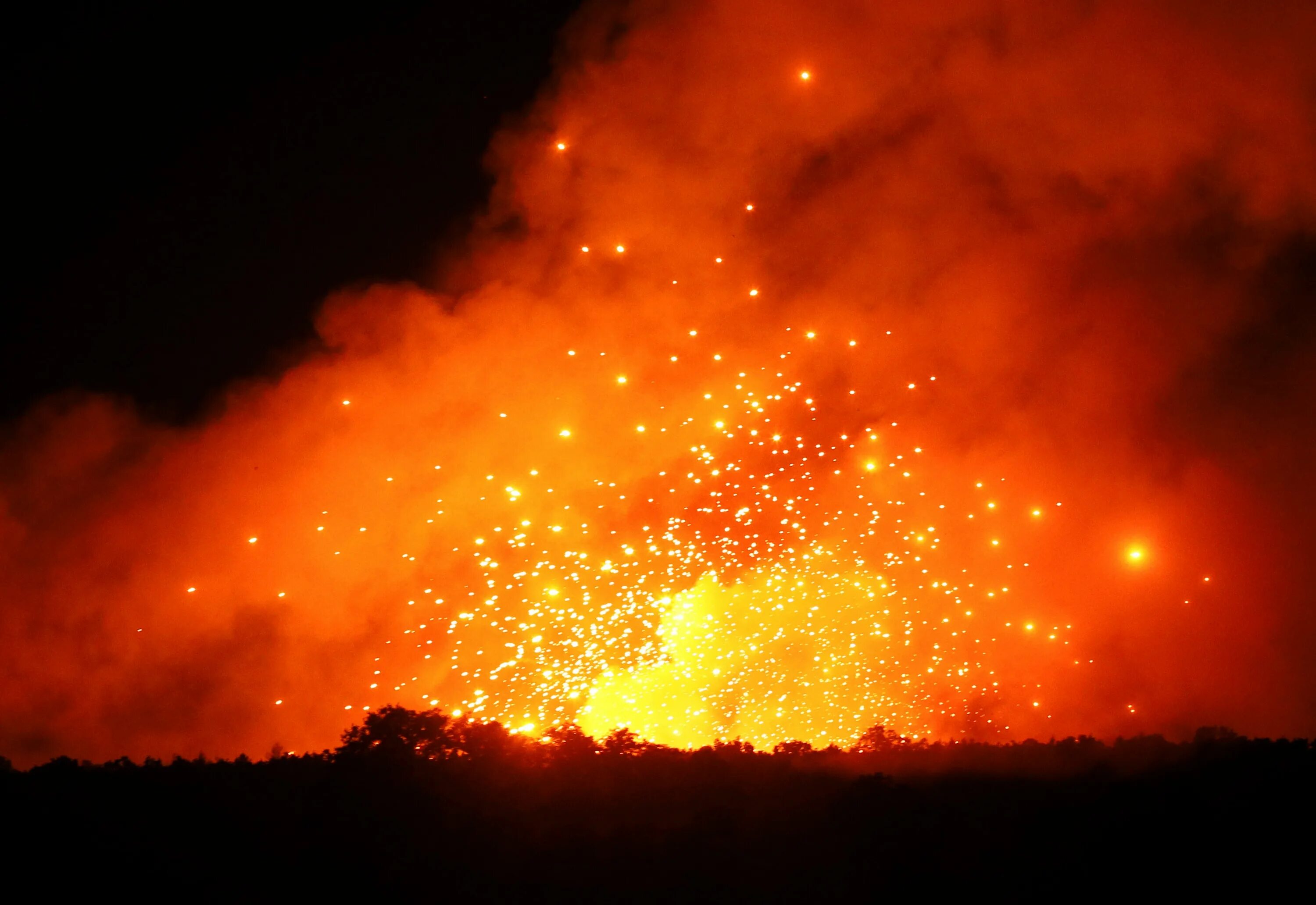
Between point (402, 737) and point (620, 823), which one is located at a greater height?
point (402, 737)

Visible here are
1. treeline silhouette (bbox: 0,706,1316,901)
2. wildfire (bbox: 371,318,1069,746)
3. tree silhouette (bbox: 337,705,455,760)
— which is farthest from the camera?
wildfire (bbox: 371,318,1069,746)

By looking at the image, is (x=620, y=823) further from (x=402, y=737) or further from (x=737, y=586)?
(x=737, y=586)

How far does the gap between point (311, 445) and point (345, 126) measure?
2.53 m

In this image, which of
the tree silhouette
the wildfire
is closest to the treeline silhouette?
the tree silhouette

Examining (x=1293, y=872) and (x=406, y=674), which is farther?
(x=406, y=674)

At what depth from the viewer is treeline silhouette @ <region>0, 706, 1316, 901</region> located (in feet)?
9.27

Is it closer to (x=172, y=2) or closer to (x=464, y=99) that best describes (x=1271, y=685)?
(x=464, y=99)

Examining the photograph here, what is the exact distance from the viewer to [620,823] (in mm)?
3020

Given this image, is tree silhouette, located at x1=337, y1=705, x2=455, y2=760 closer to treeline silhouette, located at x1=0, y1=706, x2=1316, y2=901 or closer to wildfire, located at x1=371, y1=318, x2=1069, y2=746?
treeline silhouette, located at x1=0, y1=706, x2=1316, y2=901

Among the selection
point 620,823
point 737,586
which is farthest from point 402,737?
point 737,586

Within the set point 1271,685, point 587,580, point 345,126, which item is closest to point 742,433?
point 587,580

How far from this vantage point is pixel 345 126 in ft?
21.9

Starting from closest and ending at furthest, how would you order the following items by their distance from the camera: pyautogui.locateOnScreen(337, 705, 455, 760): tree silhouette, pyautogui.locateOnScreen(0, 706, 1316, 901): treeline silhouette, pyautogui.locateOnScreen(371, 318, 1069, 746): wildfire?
pyautogui.locateOnScreen(0, 706, 1316, 901): treeline silhouette → pyautogui.locateOnScreen(337, 705, 455, 760): tree silhouette → pyautogui.locateOnScreen(371, 318, 1069, 746): wildfire

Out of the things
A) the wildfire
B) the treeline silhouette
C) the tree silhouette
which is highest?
the wildfire
